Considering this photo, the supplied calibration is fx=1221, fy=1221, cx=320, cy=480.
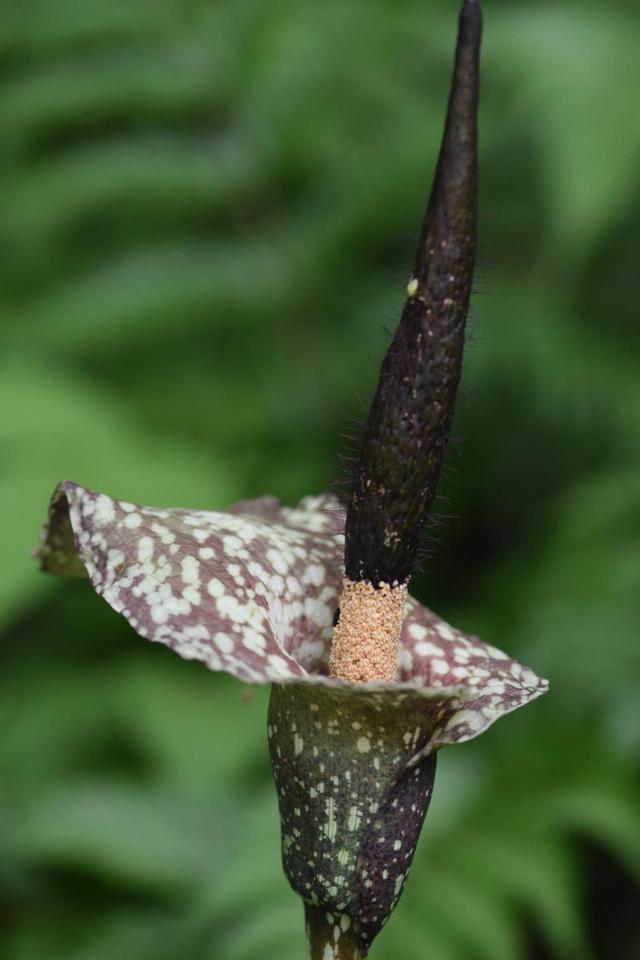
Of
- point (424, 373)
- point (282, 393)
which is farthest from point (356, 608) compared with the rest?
point (282, 393)

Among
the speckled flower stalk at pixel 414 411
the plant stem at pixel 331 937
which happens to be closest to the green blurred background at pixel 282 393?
the plant stem at pixel 331 937

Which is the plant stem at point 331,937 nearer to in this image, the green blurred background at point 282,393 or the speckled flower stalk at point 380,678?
the speckled flower stalk at point 380,678

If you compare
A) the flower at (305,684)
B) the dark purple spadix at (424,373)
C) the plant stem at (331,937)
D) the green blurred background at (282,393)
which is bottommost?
the plant stem at (331,937)

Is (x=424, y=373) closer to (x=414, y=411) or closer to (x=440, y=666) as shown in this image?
(x=414, y=411)

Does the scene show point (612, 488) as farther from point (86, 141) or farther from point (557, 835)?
Result: point (86, 141)

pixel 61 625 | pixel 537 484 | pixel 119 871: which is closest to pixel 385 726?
pixel 119 871

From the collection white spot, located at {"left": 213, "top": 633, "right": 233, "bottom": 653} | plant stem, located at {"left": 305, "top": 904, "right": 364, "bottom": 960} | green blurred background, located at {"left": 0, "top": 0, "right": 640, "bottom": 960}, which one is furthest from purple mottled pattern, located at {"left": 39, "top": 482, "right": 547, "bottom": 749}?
green blurred background, located at {"left": 0, "top": 0, "right": 640, "bottom": 960}
